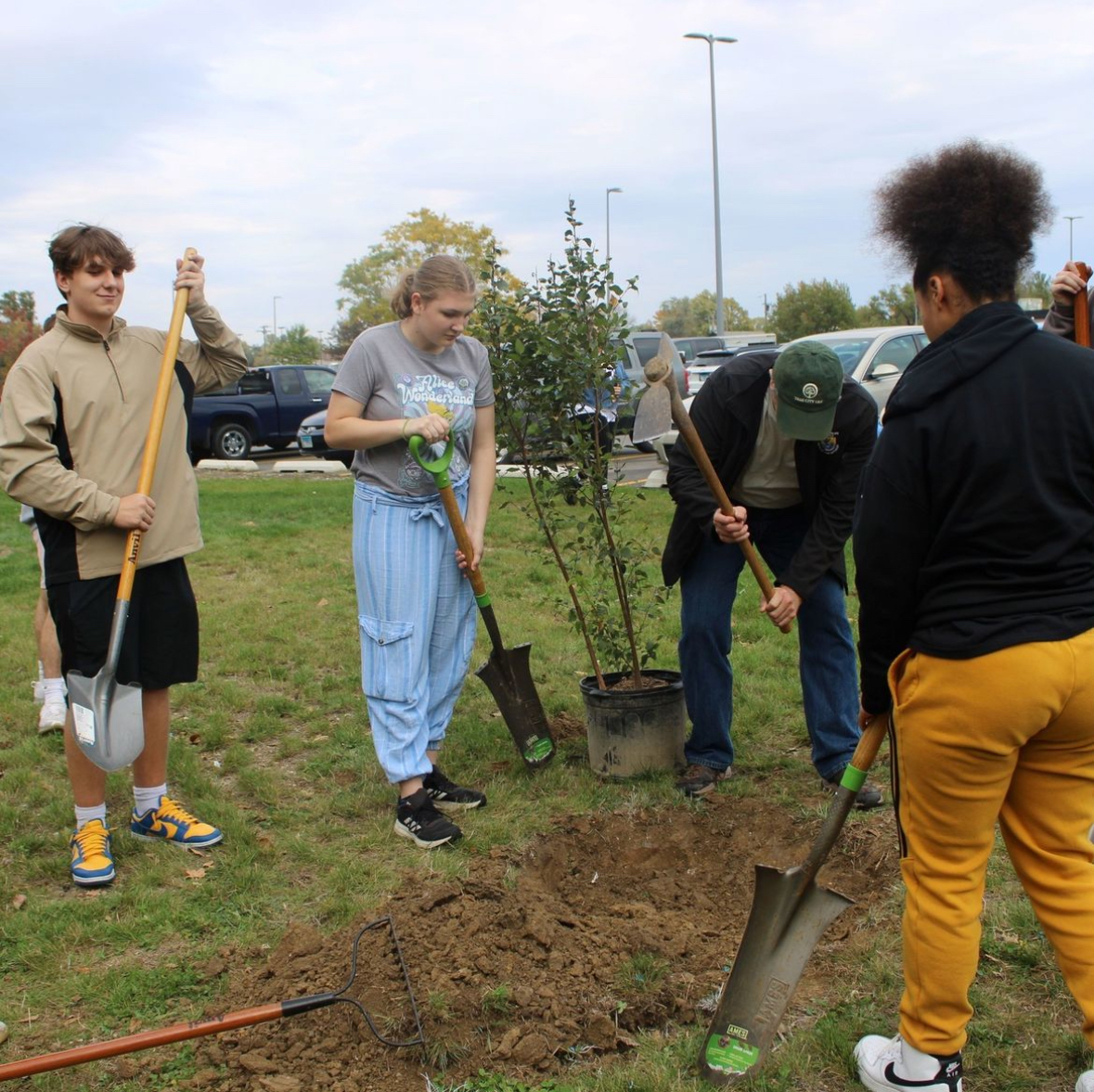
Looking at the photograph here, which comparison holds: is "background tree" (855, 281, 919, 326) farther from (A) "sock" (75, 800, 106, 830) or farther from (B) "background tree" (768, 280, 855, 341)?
(A) "sock" (75, 800, 106, 830)

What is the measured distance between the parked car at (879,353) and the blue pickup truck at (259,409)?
9.41 m

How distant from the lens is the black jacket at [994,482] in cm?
217

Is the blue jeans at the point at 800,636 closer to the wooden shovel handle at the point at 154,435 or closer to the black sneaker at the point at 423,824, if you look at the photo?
the black sneaker at the point at 423,824

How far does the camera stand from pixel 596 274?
173 inches

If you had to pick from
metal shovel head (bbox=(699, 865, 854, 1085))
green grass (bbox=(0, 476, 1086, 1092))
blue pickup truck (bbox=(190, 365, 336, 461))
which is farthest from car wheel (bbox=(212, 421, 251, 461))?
metal shovel head (bbox=(699, 865, 854, 1085))

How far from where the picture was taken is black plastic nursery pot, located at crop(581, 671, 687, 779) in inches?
174

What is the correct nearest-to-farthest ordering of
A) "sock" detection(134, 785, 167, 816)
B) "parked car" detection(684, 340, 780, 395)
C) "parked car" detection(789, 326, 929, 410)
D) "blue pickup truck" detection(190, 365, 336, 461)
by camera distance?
"sock" detection(134, 785, 167, 816) → "parked car" detection(789, 326, 929, 410) → "parked car" detection(684, 340, 780, 395) → "blue pickup truck" detection(190, 365, 336, 461)

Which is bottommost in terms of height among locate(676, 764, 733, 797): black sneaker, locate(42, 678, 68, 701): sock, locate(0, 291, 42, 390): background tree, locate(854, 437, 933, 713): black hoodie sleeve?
locate(676, 764, 733, 797): black sneaker

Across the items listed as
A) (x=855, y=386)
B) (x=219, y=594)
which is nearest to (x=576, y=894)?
(x=855, y=386)

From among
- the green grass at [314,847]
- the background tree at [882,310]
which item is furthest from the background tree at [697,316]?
the green grass at [314,847]

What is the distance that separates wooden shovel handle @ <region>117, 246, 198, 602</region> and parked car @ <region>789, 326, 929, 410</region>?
859 cm

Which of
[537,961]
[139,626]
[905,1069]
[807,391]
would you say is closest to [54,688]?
[139,626]

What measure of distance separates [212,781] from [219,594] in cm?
321

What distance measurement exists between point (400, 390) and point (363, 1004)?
194 centimetres
